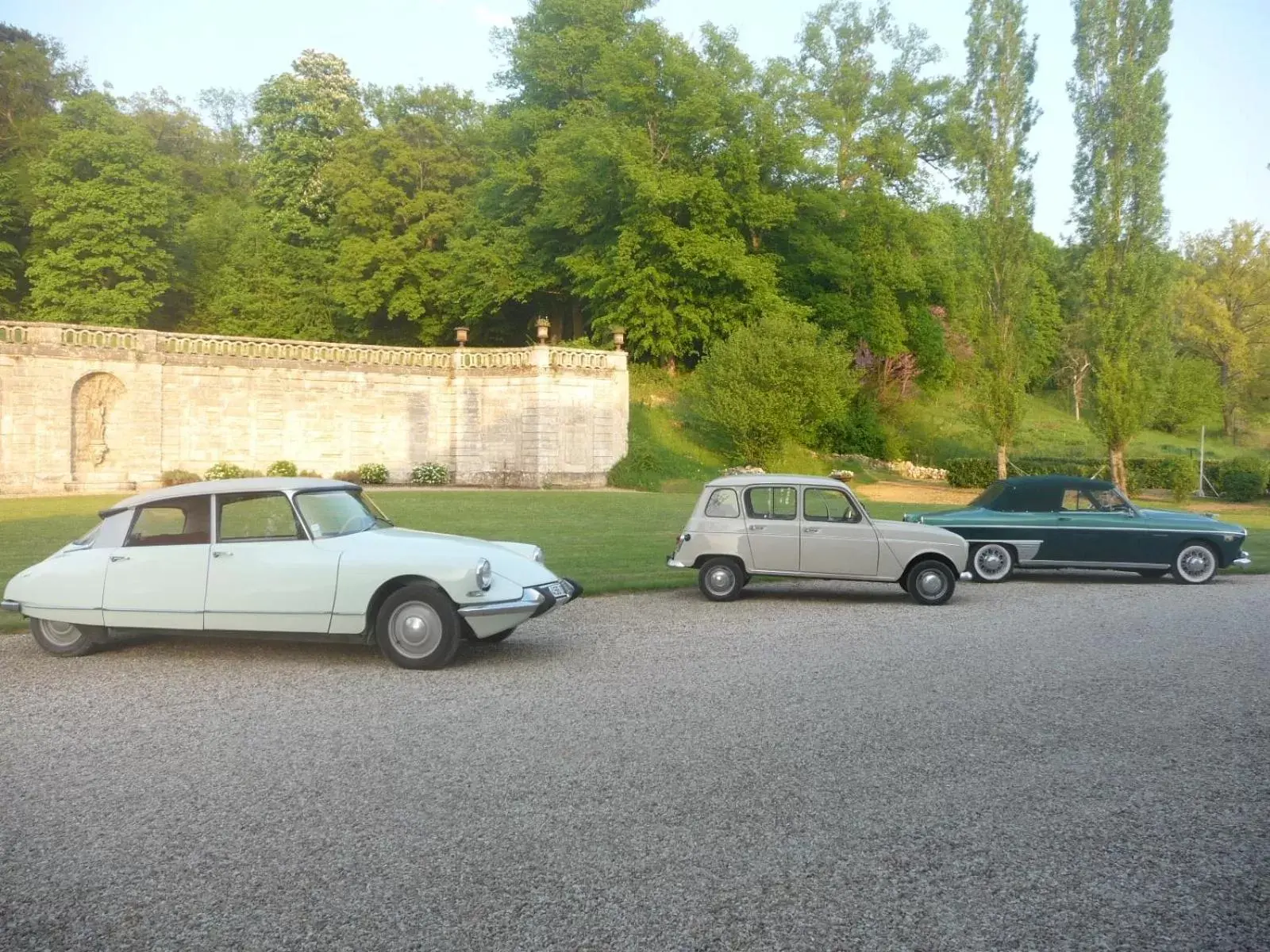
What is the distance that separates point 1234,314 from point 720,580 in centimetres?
5920

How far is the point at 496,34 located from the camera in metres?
54.2

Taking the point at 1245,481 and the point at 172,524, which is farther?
the point at 1245,481

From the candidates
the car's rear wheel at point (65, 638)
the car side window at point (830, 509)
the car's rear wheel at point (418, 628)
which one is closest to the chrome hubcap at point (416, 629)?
the car's rear wheel at point (418, 628)

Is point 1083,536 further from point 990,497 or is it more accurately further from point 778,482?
point 778,482

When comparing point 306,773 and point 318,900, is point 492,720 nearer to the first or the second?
point 306,773

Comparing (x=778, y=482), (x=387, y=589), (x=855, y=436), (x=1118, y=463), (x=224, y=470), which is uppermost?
(x=855, y=436)

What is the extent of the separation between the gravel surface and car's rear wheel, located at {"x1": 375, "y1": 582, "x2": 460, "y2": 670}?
245mm

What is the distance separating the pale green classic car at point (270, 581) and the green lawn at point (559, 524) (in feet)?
8.56

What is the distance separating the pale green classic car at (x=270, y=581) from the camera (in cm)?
866

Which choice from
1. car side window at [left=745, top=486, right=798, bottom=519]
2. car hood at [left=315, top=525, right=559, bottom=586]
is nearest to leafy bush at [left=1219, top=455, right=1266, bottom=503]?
car side window at [left=745, top=486, right=798, bottom=519]

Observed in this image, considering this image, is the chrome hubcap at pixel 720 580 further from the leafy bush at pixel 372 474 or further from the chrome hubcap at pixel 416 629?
the leafy bush at pixel 372 474

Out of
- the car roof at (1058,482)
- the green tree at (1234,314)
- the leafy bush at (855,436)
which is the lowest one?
the car roof at (1058,482)

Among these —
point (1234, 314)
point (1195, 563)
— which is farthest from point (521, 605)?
point (1234, 314)

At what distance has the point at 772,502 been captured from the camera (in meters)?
12.9
